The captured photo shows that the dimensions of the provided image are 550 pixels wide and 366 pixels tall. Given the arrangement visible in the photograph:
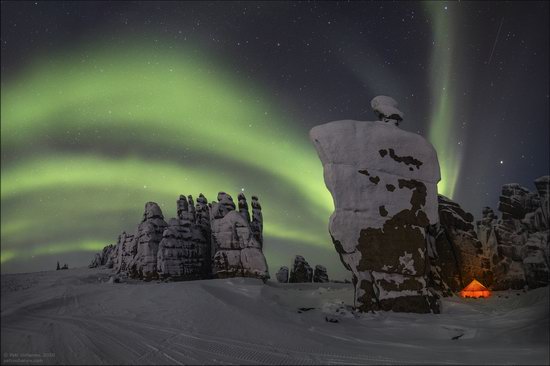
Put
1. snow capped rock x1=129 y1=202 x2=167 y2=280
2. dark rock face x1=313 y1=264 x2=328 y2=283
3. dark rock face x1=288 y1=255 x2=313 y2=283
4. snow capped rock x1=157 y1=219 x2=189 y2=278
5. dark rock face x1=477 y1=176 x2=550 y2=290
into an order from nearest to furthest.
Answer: snow capped rock x1=157 y1=219 x2=189 y2=278
dark rock face x1=477 y1=176 x2=550 y2=290
snow capped rock x1=129 y1=202 x2=167 y2=280
dark rock face x1=288 y1=255 x2=313 y2=283
dark rock face x1=313 y1=264 x2=328 y2=283

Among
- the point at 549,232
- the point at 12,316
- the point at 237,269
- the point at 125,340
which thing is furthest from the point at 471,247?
the point at 12,316

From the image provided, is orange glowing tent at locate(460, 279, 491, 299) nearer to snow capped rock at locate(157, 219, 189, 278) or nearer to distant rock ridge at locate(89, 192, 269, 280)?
distant rock ridge at locate(89, 192, 269, 280)

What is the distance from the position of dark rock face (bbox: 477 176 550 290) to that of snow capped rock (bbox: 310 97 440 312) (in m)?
15.8

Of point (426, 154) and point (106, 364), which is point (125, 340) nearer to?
point (106, 364)

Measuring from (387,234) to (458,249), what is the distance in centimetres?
1260

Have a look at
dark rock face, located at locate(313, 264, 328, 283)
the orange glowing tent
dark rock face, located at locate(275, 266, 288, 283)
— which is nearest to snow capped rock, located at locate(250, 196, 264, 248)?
dark rock face, located at locate(275, 266, 288, 283)

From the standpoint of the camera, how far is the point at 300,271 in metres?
35.8

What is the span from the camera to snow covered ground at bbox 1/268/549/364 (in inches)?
188

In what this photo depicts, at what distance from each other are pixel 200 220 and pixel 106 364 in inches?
1146

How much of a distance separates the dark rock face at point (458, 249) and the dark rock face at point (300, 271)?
17.1 meters

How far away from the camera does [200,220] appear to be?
3331 centimetres

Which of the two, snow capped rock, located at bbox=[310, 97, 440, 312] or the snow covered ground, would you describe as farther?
snow capped rock, located at bbox=[310, 97, 440, 312]

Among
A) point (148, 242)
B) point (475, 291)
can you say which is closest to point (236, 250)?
point (148, 242)

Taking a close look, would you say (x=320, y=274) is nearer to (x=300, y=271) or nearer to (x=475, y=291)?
(x=300, y=271)
